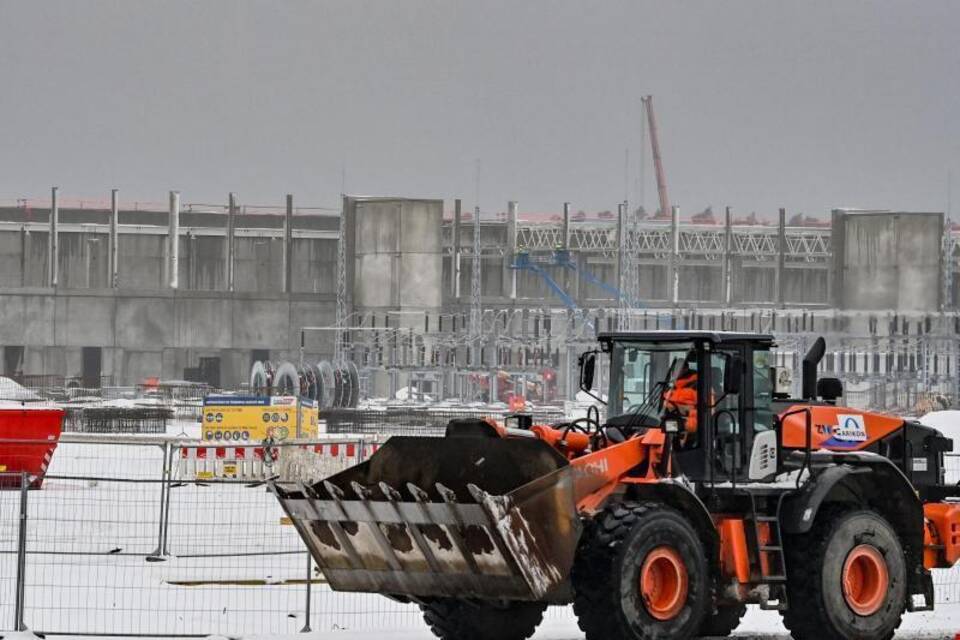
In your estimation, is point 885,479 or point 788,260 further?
point 788,260

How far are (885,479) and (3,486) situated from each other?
17.2 m

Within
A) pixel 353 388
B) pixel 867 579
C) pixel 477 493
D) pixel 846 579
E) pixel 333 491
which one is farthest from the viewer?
pixel 353 388

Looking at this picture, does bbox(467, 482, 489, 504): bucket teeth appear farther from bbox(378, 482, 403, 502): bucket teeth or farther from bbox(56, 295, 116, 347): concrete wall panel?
bbox(56, 295, 116, 347): concrete wall panel

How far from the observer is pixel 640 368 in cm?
1336

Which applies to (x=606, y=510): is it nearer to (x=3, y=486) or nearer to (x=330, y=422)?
(x=3, y=486)

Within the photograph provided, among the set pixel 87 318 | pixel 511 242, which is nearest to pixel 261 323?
pixel 87 318

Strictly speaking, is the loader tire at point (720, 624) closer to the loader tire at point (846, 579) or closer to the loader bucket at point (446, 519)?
the loader tire at point (846, 579)

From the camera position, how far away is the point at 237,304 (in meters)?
86.4

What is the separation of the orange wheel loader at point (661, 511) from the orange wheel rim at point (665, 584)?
0.02 meters

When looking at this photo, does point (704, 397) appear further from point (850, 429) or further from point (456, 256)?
point (456, 256)

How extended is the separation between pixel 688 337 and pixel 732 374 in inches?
23.4

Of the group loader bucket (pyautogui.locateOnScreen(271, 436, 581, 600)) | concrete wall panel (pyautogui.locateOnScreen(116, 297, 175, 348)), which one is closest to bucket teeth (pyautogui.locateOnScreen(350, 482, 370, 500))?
loader bucket (pyautogui.locateOnScreen(271, 436, 581, 600))

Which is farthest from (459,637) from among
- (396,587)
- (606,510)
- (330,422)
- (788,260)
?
(788,260)

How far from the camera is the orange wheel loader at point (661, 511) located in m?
11.4
